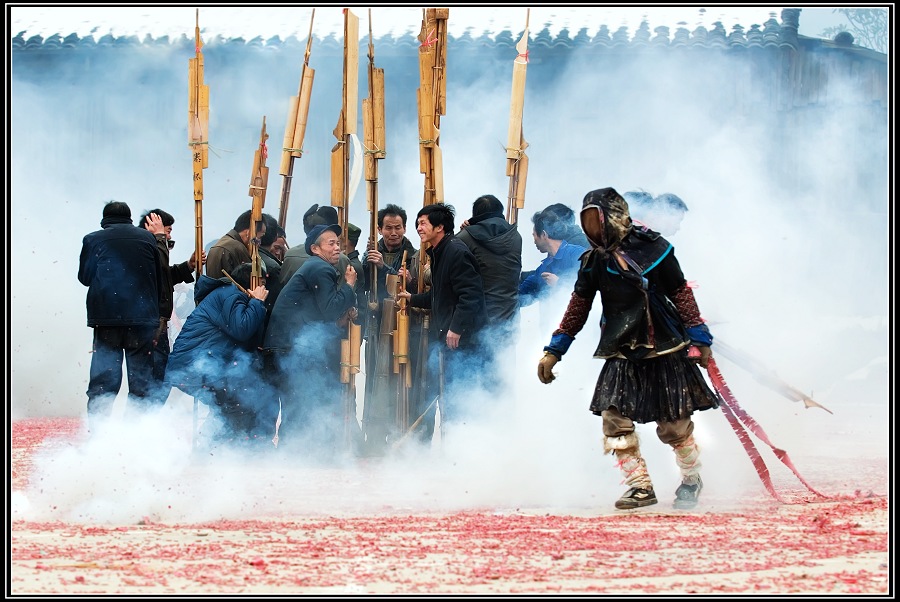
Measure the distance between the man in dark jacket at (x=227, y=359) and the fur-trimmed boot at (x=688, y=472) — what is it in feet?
9.13

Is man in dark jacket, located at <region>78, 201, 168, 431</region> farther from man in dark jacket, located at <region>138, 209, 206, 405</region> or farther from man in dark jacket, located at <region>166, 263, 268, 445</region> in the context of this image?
man in dark jacket, located at <region>166, 263, 268, 445</region>

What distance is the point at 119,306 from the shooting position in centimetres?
816

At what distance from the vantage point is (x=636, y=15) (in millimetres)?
12242

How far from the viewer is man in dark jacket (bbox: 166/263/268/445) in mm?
7918

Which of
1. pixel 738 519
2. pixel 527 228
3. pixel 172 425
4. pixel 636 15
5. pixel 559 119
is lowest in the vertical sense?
pixel 738 519

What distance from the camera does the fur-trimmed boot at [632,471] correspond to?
20.1 ft

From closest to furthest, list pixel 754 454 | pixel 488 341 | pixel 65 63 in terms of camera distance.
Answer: pixel 754 454, pixel 488 341, pixel 65 63

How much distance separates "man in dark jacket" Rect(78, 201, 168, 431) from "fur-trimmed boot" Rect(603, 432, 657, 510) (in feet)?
10.5

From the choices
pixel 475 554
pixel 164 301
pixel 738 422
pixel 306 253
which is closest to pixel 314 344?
pixel 306 253

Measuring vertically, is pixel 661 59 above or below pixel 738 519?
above

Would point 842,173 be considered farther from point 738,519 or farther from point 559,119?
point 738,519

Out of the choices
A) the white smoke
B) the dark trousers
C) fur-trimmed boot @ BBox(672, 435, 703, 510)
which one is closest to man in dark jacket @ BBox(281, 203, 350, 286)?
the dark trousers
